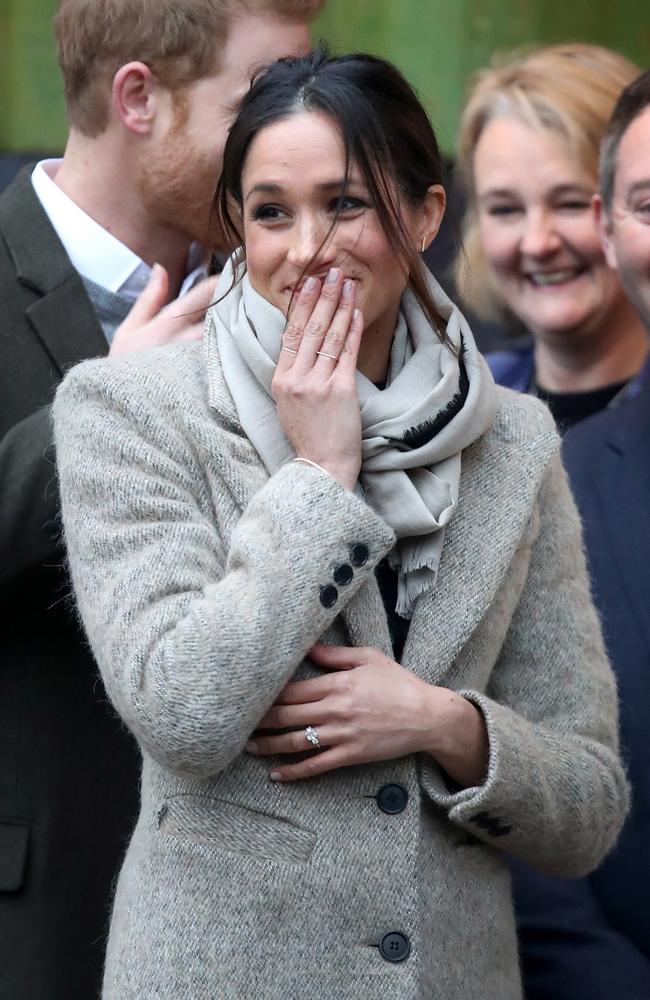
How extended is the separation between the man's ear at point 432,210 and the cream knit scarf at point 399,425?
0.18m

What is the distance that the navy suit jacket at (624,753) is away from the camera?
2.37m

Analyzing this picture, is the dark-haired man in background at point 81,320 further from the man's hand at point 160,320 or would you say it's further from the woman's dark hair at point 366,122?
the woman's dark hair at point 366,122

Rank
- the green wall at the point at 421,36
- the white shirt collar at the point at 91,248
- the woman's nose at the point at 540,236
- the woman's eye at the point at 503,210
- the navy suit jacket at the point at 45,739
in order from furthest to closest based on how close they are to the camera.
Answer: the green wall at the point at 421,36, the woman's eye at the point at 503,210, the woman's nose at the point at 540,236, the white shirt collar at the point at 91,248, the navy suit jacket at the point at 45,739

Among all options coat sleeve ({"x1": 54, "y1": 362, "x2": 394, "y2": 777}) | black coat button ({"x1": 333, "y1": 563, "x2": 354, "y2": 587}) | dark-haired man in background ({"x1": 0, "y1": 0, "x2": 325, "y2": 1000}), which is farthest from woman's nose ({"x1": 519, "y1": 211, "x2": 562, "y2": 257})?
black coat button ({"x1": 333, "y1": 563, "x2": 354, "y2": 587})

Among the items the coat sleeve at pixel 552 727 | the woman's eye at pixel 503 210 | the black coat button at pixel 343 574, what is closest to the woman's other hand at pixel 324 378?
the black coat button at pixel 343 574

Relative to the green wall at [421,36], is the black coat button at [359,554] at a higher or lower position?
higher

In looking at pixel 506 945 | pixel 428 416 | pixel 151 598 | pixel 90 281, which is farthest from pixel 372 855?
pixel 90 281

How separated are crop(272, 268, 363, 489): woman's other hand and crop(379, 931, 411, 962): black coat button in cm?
54

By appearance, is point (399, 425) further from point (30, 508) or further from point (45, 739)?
point (45, 739)

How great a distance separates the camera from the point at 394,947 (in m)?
1.84

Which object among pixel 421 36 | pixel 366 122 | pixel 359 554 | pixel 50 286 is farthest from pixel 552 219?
pixel 359 554

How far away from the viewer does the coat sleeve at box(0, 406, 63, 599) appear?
2189 mm

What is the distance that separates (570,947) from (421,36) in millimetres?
3108

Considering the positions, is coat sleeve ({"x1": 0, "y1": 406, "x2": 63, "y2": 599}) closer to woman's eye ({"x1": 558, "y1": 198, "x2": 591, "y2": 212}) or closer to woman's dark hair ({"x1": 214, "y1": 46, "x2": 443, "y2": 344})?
woman's dark hair ({"x1": 214, "y1": 46, "x2": 443, "y2": 344})
